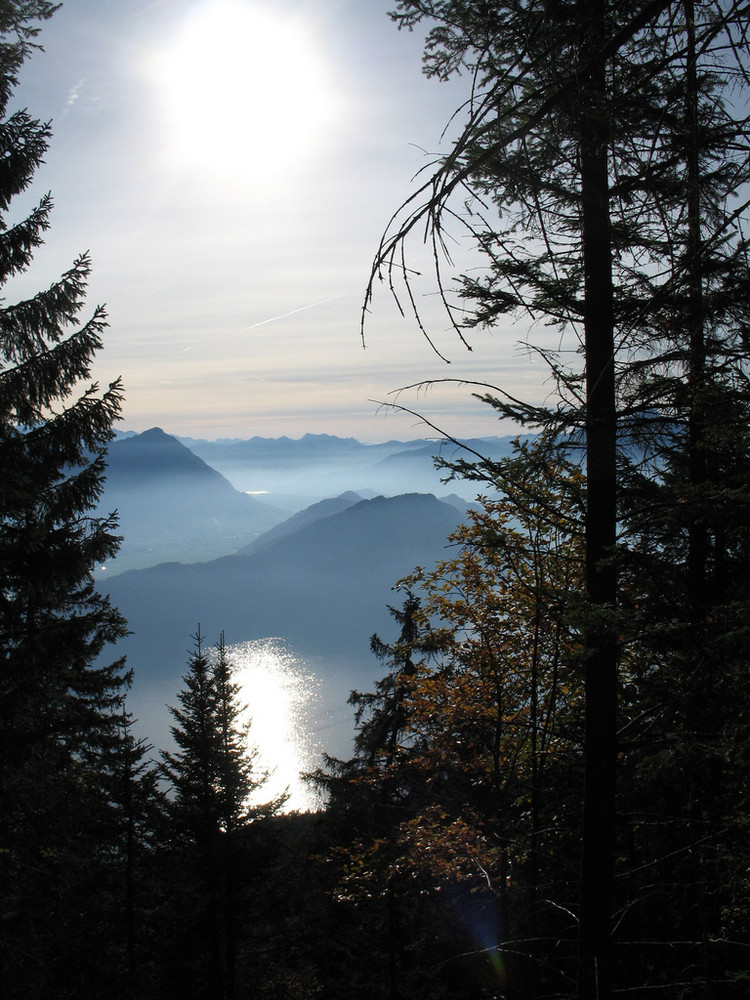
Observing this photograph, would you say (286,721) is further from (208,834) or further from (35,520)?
(35,520)

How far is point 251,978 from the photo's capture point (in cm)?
1619

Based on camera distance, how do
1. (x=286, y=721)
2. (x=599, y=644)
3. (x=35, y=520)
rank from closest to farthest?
(x=599, y=644), (x=35, y=520), (x=286, y=721)

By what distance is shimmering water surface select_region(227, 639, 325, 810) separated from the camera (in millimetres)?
103750

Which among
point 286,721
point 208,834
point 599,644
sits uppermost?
point 599,644

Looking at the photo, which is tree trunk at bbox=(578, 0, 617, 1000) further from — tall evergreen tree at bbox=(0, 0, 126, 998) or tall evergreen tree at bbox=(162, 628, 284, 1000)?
tall evergreen tree at bbox=(162, 628, 284, 1000)

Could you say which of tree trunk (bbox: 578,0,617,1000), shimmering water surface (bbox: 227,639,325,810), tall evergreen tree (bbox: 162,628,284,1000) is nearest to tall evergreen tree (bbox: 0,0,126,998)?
tall evergreen tree (bbox: 162,628,284,1000)

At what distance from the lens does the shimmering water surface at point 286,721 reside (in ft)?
340

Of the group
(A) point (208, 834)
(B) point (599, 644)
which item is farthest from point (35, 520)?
(A) point (208, 834)

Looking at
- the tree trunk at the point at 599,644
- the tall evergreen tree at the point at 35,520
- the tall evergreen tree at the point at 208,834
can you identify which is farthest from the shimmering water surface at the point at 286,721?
the tree trunk at the point at 599,644

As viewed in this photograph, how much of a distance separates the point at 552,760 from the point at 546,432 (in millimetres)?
3975

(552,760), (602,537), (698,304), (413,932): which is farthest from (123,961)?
(698,304)

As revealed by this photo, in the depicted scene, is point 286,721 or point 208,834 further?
point 286,721

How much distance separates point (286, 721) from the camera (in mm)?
142625

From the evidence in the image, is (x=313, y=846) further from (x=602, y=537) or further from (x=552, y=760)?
(x=602, y=537)
